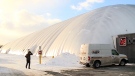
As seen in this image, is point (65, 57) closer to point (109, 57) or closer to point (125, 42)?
point (109, 57)

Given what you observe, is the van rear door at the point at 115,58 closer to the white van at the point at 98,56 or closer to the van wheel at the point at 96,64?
the white van at the point at 98,56

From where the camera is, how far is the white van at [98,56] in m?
20.5

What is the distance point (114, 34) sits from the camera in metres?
29.8

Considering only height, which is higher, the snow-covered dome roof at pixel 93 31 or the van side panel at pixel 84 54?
the snow-covered dome roof at pixel 93 31

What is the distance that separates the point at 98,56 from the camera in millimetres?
20703

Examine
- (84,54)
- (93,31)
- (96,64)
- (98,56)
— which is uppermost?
(93,31)

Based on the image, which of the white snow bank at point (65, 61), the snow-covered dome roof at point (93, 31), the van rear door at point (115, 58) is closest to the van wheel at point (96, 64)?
the van rear door at point (115, 58)

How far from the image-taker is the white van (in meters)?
20.5

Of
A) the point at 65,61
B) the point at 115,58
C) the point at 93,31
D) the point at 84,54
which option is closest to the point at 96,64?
the point at 84,54

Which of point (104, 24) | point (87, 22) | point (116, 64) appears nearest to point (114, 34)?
point (104, 24)

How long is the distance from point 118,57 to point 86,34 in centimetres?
921

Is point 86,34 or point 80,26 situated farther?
point 80,26

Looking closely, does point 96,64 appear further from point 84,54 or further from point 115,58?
point 115,58

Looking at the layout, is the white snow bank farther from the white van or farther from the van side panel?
the white van
